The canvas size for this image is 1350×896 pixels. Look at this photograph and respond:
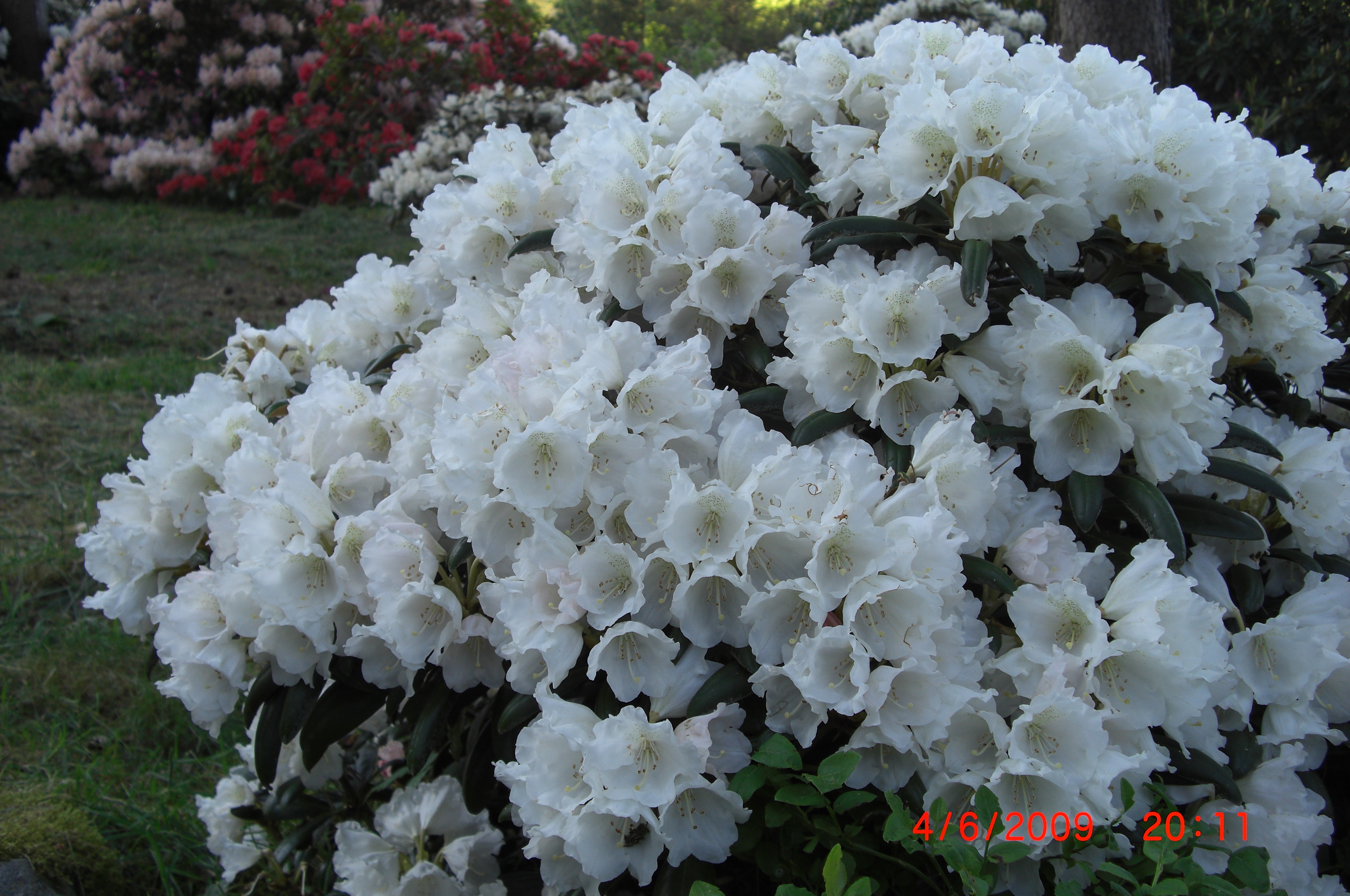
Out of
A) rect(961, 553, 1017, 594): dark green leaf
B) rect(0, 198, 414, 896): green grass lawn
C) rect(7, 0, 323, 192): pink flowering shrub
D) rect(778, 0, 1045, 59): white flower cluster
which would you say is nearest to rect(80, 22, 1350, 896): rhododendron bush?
rect(961, 553, 1017, 594): dark green leaf

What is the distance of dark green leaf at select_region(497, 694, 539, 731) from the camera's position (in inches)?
57.2

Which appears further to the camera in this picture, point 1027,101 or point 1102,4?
point 1102,4

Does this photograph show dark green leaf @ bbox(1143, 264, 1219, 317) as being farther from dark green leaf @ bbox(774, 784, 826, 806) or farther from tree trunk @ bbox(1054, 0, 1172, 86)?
tree trunk @ bbox(1054, 0, 1172, 86)

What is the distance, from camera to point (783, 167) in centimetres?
180

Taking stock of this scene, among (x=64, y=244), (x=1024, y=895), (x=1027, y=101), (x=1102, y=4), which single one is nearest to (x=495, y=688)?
(x=1024, y=895)

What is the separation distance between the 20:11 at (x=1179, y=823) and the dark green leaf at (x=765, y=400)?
31.8 inches

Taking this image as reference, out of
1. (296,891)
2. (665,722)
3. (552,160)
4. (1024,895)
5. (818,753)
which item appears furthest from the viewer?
(296,891)

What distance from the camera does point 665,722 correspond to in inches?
50.2

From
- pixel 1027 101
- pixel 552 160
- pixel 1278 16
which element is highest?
pixel 1027 101

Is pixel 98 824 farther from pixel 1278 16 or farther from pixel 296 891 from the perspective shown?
pixel 1278 16

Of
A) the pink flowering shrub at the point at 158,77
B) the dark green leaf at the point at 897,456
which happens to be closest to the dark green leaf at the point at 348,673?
the dark green leaf at the point at 897,456

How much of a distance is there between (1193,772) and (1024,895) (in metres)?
0.30

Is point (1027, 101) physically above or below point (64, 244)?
above

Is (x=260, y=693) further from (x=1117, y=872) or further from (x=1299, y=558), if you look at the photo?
(x=1299, y=558)
